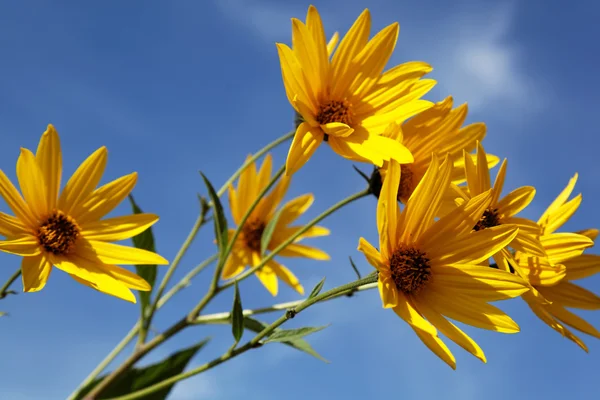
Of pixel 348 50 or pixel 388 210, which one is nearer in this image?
pixel 388 210

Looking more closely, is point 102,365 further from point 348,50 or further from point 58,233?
point 348,50

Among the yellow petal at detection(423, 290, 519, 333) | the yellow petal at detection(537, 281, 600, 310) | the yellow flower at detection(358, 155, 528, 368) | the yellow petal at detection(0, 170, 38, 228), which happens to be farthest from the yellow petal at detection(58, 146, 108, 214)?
the yellow petal at detection(537, 281, 600, 310)

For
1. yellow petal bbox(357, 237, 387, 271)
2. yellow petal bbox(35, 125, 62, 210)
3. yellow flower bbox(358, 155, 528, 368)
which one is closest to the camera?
yellow petal bbox(357, 237, 387, 271)

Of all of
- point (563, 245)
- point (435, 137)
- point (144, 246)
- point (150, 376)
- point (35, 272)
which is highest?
point (144, 246)

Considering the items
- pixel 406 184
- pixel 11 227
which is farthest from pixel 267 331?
pixel 11 227

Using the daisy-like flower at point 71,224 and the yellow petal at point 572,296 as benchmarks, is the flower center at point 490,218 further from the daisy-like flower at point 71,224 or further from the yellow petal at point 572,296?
the daisy-like flower at point 71,224

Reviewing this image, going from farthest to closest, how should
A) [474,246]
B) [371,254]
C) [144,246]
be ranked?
1. [144,246]
2. [474,246]
3. [371,254]

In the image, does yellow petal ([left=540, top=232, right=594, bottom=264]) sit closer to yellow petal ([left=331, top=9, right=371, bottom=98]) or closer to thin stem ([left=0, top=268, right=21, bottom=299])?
yellow petal ([left=331, top=9, right=371, bottom=98])
